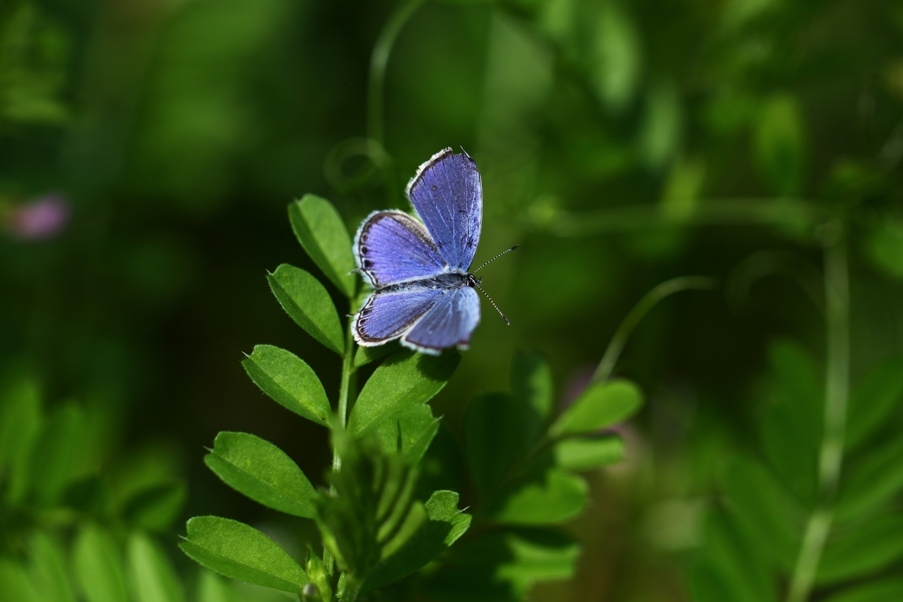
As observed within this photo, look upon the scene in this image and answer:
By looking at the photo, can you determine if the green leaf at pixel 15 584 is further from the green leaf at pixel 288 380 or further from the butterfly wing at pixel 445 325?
the butterfly wing at pixel 445 325

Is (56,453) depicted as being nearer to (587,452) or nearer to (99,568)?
(99,568)

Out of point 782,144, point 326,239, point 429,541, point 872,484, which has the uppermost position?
point 782,144

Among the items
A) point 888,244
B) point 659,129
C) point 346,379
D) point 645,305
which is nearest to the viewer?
point 346,379

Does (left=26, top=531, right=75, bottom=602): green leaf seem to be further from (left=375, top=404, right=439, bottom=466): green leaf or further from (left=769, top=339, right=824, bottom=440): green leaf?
(left=769, top=339, right=824, bottom=440): green leaf

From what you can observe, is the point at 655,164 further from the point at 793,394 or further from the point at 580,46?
the point at 793,394

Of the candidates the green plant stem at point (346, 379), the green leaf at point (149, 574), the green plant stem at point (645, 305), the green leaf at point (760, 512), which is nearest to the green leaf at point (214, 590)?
the green leaf at point (149, 574)

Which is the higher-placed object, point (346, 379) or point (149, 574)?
point (346, 379)

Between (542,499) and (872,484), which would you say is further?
(872,484)

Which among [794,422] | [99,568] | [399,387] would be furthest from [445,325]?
[794,422]
